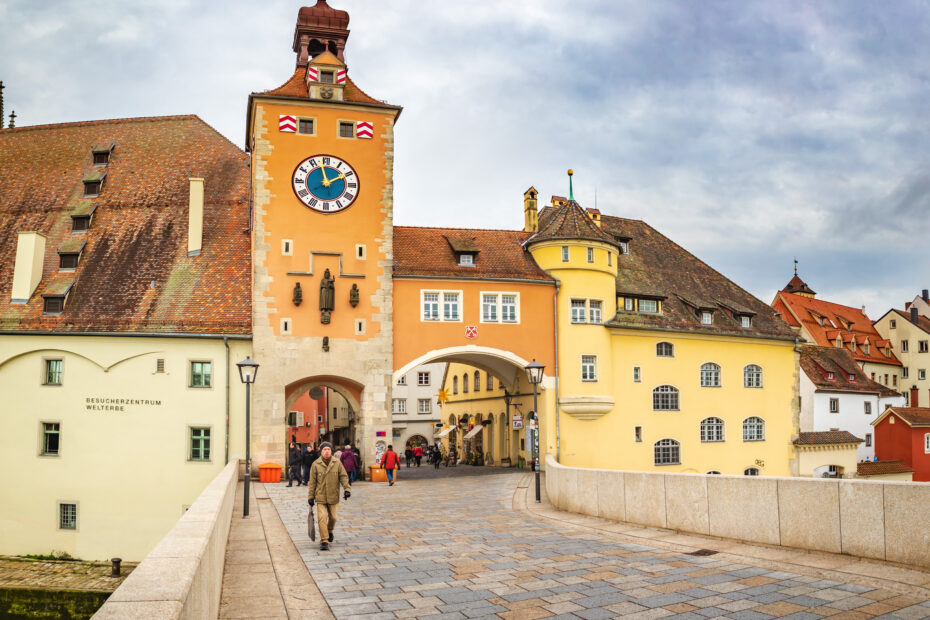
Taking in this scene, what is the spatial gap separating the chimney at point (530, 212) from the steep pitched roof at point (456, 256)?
12.1 ft

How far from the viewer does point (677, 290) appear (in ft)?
135

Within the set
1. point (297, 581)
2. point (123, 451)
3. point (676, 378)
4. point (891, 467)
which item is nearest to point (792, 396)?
point (676, 378)

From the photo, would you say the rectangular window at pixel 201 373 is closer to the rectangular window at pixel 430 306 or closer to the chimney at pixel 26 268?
the chimney at pixel 26 268

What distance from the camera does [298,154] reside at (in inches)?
1292

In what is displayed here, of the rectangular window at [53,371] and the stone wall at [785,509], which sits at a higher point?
the rectangular window at [53,371]

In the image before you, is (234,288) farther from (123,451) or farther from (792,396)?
(792,396)

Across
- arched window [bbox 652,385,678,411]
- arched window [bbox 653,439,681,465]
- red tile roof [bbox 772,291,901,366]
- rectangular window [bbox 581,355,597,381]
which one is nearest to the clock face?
rectangular window [bbox 581,355,597,381]

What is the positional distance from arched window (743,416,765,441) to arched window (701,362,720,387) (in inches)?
107

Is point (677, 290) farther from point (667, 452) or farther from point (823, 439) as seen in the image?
point (823, 439)

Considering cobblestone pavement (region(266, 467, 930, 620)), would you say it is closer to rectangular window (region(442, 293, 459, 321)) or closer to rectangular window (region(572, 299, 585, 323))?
rectangular window (region(442, 293, 459, 321))

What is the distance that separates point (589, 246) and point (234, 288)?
596 inches

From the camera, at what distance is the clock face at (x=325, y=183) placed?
3262cm

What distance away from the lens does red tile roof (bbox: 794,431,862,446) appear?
42.2 metres

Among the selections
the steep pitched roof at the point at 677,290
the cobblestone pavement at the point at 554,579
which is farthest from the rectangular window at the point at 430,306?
the cobblestone pavement at the point at 554,579
